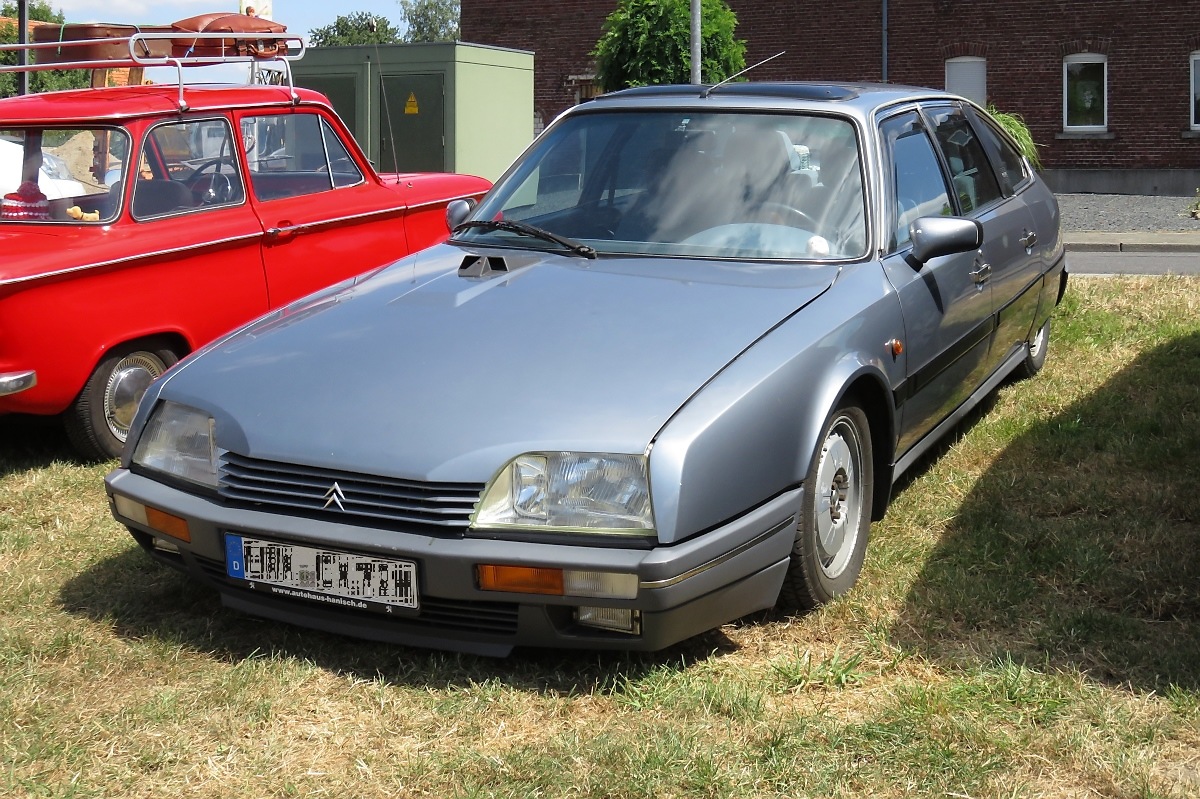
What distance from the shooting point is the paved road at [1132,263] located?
43.0 ft

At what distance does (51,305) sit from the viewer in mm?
5758

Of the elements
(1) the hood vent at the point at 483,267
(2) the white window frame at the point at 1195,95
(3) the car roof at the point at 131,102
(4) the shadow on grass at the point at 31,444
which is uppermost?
(2) the white window frame at the point at 1195,95

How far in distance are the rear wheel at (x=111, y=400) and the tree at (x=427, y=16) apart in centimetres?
10147

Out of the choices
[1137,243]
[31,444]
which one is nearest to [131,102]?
[31,444]

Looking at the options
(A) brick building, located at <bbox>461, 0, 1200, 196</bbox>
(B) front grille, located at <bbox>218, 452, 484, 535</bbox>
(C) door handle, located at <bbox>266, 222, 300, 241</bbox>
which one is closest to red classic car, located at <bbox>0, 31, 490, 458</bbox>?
(C) door handle, located at <bbox>266, 222, 300, 241</bbox>

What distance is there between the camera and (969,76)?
89.6 feet

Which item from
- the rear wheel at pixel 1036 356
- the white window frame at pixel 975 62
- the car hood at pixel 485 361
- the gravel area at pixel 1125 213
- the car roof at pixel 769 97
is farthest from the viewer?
the white window frame at pixel 975 62

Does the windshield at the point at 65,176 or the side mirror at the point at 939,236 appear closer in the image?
the side mirror at the point at 939,236

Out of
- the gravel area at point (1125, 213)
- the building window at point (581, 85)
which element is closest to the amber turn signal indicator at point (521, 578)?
the gravel area at point (1125, 213)

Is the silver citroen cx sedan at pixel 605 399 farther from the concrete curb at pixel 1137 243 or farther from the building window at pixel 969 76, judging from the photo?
the building window at pixel 969 76

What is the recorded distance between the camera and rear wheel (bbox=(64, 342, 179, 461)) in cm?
603

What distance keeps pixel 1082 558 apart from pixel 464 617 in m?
2.14

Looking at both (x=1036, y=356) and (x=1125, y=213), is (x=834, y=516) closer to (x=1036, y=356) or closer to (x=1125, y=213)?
(x=1036, y=356)

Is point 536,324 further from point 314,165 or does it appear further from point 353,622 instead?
point 314,165
